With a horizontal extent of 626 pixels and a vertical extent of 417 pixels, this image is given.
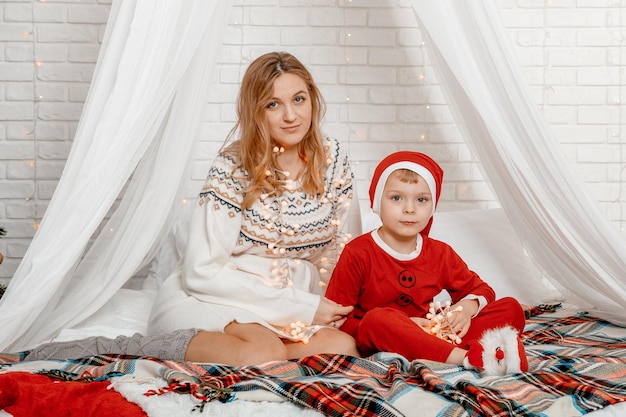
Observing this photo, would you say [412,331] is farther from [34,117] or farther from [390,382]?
[34,117]

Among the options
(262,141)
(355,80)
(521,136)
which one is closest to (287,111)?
(262,141)

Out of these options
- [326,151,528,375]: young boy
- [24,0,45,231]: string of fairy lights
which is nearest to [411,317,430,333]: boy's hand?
[326,151,528,375]: young boy

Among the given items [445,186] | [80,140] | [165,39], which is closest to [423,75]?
[445,186]

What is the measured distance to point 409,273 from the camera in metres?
2.18

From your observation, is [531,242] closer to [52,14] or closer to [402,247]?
[402,247]

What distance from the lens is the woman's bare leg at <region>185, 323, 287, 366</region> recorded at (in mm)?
1898

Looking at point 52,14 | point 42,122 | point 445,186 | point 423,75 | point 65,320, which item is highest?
point 52,14

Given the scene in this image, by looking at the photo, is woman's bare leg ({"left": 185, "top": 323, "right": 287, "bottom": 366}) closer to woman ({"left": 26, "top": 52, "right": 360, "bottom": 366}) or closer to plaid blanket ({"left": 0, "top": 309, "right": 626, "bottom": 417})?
woman ({"left": 26, "top": 52, "right": 360, "bottom": 366})

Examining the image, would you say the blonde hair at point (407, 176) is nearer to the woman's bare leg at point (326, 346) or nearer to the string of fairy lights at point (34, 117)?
the woman's bare leg at point (326, 346)

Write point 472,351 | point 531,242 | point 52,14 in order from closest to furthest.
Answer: point 472,351 < point 531,242 < point 52,14

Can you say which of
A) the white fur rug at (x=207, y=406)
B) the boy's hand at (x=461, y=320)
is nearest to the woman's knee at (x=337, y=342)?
the boy's hand at (x=461, y=320)

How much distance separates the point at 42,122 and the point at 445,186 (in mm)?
1769

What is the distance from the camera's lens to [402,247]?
223 cm

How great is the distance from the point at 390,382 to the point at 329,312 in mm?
514
